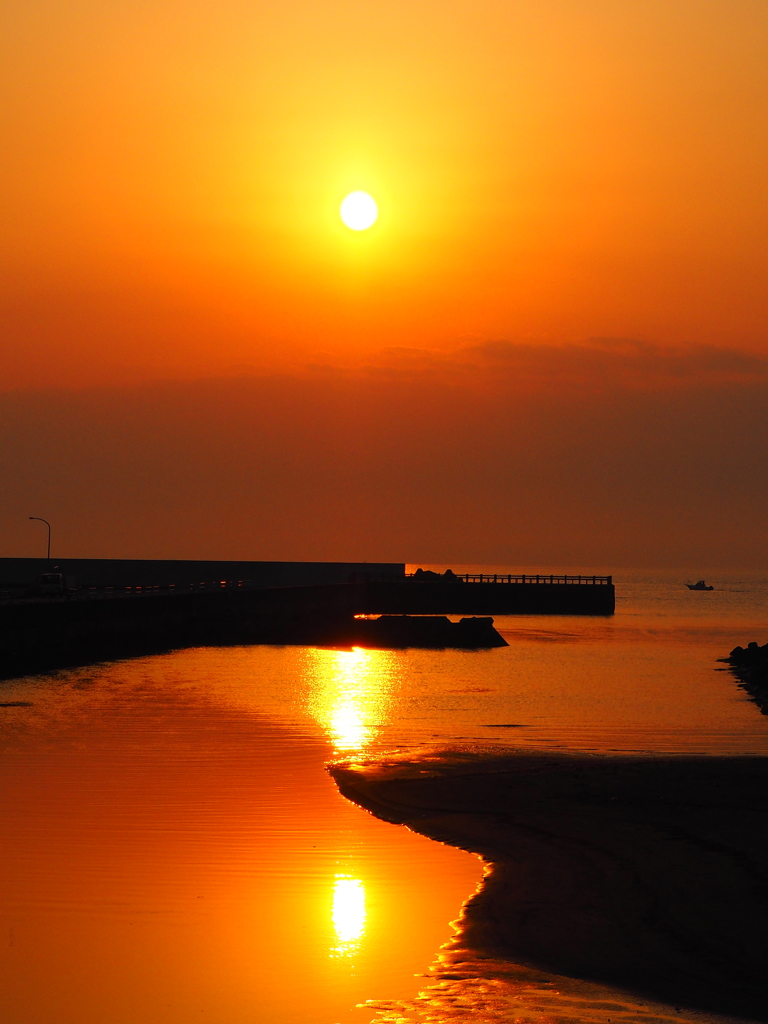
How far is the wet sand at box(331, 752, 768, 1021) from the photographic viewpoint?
11289 millimetres

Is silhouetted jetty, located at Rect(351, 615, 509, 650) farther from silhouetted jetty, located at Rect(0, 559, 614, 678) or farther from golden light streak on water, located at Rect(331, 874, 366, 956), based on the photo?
golden light streak on water, located at Rect(331, 874, 366, 956)

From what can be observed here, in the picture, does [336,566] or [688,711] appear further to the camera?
[336,566]

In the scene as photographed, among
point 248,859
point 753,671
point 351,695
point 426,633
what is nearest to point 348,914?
point 248,859

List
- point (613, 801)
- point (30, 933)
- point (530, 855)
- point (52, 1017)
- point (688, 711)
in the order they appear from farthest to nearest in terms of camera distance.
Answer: point (688, 711) → point (613, 801) → point (530, 855) → point (30, 933) → point (52, 1017)

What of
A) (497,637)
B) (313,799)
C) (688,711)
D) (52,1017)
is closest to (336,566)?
(497,637)

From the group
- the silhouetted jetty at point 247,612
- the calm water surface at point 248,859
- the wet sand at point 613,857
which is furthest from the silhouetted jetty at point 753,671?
the wet sand at point 613,857

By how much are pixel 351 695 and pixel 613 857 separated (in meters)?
26.9

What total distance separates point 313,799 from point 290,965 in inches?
341

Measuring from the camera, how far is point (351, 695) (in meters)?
42.0

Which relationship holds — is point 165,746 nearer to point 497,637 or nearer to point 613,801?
point 613,801

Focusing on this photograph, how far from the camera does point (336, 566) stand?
162m

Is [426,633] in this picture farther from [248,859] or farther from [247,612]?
[248,859]

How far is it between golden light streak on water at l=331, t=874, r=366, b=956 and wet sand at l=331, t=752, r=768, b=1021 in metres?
1.20

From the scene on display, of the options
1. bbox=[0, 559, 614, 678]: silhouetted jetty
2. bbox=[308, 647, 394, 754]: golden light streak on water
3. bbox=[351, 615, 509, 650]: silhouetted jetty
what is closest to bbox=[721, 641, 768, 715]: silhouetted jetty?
bbox=[308, 647, 394, 754]: golden light streak on water
